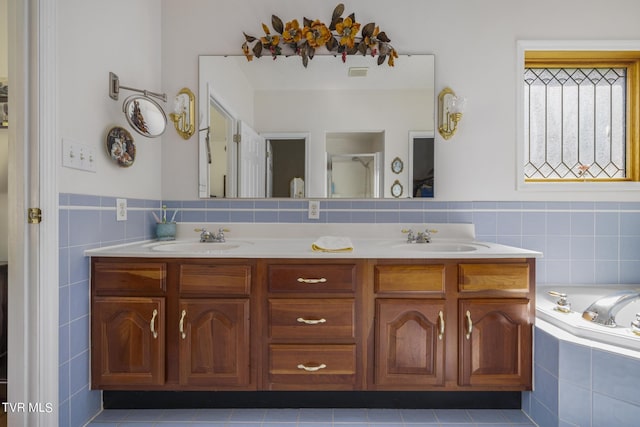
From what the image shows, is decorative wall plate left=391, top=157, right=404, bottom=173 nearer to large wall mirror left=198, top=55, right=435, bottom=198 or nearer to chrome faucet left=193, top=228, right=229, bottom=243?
large wall mirror left=198, top=55, right=435, bottom=198

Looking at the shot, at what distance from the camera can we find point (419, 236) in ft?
6.84

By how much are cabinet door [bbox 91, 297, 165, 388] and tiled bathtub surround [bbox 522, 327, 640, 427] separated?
1715 mm

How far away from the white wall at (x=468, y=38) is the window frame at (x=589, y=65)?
4 cm

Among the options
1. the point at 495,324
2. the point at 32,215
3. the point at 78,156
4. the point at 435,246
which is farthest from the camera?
the point at 435,246

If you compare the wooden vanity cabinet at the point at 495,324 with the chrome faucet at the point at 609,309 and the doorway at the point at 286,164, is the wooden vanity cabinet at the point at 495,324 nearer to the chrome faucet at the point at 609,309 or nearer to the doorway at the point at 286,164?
the chrome faucet at the point at 609,309

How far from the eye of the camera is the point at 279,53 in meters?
2.18

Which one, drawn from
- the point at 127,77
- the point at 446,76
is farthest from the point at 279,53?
the point at 446,76

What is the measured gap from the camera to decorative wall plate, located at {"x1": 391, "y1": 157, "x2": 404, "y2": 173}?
2.16 m

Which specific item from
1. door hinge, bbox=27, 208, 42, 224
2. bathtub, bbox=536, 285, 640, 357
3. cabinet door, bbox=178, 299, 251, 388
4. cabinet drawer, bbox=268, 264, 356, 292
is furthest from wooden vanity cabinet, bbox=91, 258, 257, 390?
bathtub, bbox=536, 285, 640, 357

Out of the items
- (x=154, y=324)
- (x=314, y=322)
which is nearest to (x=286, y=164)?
(x=314, y=322)

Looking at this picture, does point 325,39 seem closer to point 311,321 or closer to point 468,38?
point 468,38

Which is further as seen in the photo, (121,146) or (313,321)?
(121,146)

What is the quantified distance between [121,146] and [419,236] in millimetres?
1691

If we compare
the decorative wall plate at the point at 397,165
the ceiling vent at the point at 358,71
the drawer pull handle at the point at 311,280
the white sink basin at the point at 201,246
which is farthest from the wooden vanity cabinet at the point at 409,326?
the ceiling vent at the point at 358,71
